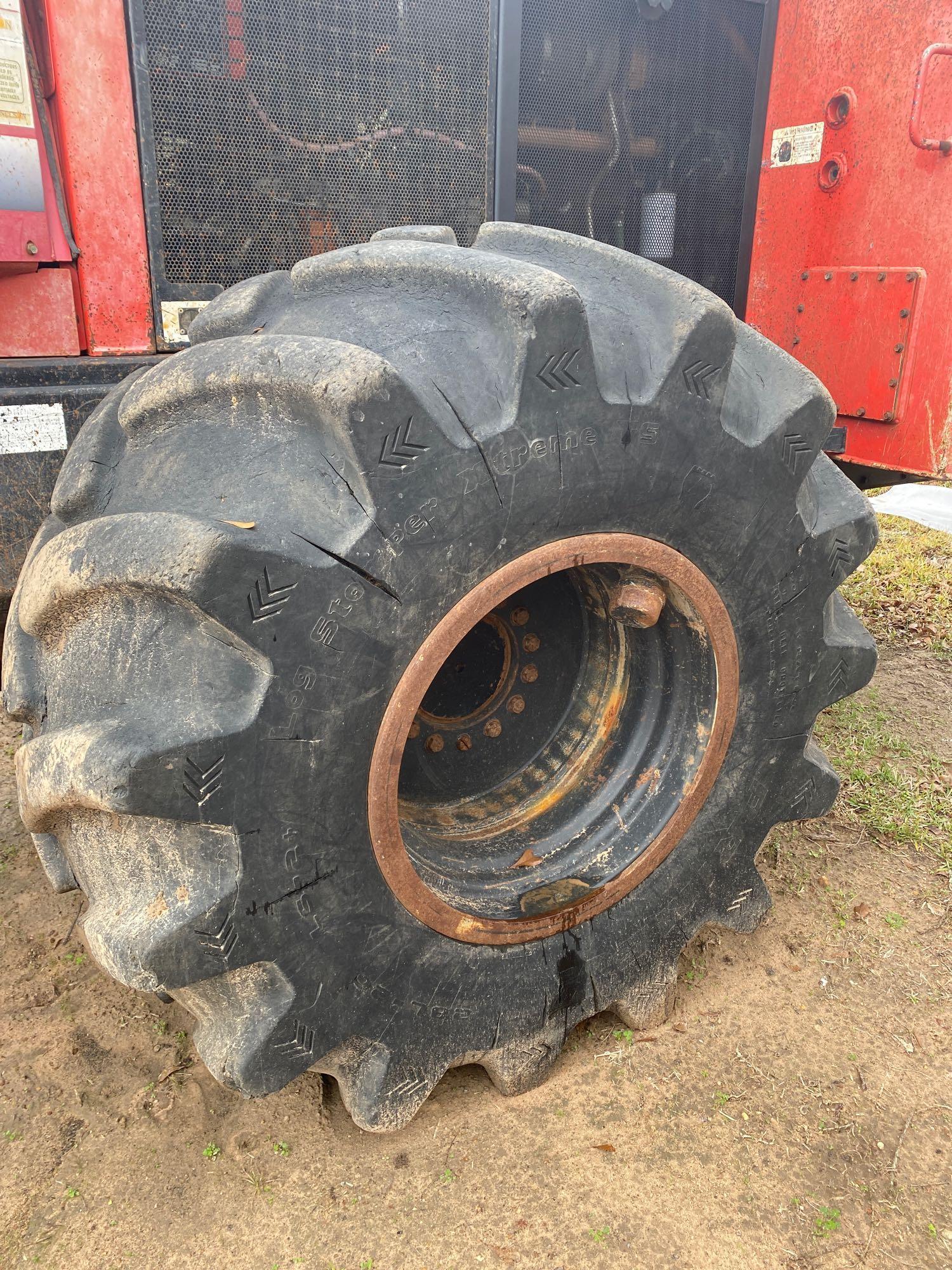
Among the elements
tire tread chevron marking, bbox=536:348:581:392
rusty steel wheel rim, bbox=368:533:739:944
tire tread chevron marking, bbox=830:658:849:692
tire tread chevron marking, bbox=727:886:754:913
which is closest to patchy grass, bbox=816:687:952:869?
tire tread chevron marking, bbox=727:886:754:913

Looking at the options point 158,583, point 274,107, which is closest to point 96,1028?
point 158,583

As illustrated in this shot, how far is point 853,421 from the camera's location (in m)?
2.71

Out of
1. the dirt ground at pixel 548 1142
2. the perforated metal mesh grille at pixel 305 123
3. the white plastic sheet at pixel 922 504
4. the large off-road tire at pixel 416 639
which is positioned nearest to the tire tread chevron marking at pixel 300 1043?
the large off-road tire at pixel 416 639

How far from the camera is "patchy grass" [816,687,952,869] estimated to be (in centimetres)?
271

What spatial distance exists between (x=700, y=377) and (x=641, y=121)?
1.17m

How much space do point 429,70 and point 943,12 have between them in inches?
48.6

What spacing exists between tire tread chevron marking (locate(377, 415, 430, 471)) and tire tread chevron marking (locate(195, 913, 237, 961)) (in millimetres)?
676

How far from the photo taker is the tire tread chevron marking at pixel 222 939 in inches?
54.7

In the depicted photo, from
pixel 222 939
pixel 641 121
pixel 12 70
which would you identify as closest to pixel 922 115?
pixel 641 121

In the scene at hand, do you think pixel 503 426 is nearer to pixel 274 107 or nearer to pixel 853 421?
pixel 274 107

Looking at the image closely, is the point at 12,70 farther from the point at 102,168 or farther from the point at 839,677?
the point at 839,677

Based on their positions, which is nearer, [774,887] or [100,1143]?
[100,1143]

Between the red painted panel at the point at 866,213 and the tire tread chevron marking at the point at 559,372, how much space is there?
1450 millimetres

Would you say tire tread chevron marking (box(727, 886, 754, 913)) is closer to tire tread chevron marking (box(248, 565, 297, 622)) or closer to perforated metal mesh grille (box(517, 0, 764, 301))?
tire tread chevron marking (box(248, 565, 297, 622))
